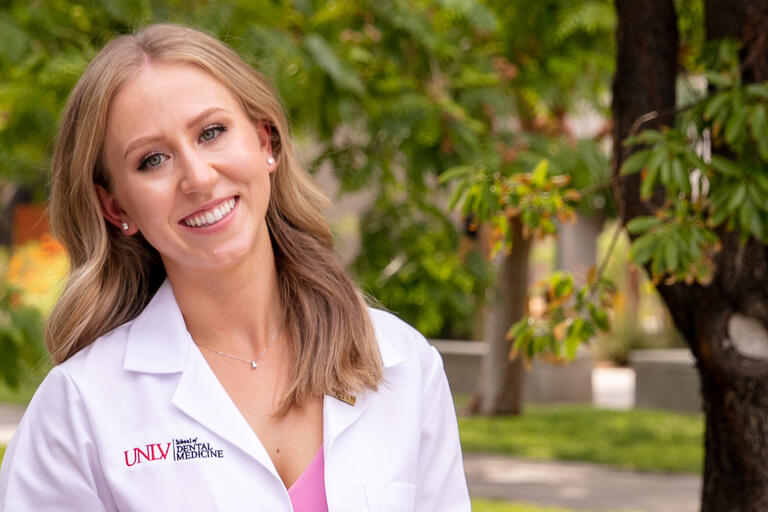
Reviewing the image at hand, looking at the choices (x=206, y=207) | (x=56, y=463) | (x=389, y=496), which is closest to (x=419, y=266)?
(x=389, y=496)

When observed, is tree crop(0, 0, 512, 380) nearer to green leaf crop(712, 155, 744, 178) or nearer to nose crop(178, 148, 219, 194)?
green leaf crop(712, 155, 744, 178)

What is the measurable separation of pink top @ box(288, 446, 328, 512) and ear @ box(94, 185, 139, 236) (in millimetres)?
635

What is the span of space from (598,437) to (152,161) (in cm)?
999

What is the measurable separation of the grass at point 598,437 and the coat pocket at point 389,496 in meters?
7.84

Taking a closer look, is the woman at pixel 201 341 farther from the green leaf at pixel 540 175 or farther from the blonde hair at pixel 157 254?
the green leaf at pixel 540 175

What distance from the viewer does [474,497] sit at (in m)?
8.80

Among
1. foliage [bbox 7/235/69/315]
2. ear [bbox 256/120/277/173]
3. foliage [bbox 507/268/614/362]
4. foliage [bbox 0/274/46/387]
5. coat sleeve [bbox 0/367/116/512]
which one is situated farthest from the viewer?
foliage [bbox 7/235/69/315]

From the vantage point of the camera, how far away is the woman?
2.38 m

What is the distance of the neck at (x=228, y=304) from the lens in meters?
2.61

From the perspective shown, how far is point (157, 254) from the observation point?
2734mm

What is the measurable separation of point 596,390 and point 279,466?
15.5m

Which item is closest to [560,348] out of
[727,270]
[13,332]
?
[727,270]

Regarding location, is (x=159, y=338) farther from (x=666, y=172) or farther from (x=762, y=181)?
(x=762, y=181)

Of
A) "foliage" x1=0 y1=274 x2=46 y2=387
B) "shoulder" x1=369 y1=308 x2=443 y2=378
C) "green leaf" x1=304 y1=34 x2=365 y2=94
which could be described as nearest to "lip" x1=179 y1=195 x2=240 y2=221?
"shoulder" x1=369 y1=308 x2=443 y2=378
